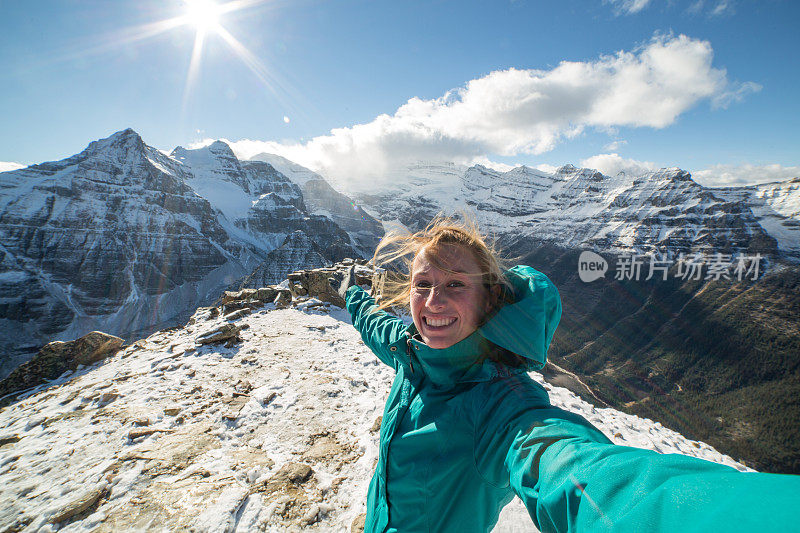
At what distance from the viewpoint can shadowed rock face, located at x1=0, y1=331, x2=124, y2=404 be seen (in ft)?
27.5

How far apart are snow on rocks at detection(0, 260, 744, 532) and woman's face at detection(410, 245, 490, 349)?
10.3 ft

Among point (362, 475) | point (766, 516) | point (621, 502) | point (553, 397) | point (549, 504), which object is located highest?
point (766, 516)

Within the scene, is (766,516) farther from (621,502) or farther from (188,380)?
(188,380)

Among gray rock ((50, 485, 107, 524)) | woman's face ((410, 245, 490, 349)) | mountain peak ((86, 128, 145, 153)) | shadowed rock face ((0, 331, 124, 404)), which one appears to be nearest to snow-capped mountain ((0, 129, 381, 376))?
mountain peak ((86, 128, 145, 153))

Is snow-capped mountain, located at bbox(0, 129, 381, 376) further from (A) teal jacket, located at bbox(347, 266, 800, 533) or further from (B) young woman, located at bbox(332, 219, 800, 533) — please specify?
(A) teal jacket, located at bbox(347, 266, 800, 533)

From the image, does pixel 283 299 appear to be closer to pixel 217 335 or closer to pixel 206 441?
pixel 217 335

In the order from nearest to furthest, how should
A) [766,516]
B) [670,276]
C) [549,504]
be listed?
[766,516] < [549,504] < [670,276]

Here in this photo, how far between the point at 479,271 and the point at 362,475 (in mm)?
3926

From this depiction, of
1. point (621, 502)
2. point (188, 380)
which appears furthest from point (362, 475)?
point (188, 380)

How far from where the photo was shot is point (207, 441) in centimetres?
519

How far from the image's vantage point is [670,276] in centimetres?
17975

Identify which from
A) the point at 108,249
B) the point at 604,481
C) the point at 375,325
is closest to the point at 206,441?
the point at 375,325

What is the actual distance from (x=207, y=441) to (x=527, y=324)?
5.92 m

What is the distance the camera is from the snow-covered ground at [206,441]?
381 centimetres
